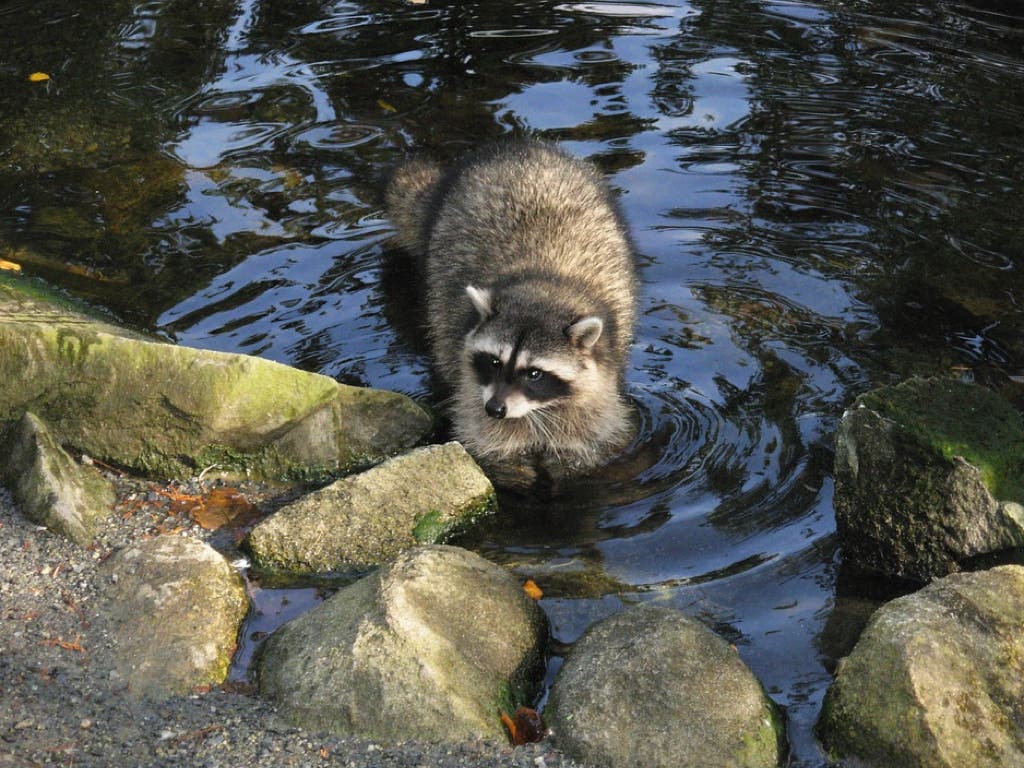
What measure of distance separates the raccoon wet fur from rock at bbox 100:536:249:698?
1.46m

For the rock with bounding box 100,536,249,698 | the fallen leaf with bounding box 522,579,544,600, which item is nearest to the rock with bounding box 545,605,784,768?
the fallen leaf with bounding box 522,579,544,600

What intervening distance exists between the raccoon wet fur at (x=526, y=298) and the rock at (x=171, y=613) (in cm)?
→ 146

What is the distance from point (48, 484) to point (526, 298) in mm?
2080

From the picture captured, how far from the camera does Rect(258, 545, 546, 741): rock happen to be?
129 inches

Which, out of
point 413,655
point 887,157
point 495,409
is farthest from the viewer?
point 887,157

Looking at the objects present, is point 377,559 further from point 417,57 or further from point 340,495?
point 417,57

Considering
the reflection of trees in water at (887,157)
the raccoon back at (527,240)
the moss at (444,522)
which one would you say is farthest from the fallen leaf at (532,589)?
the reflection of trees in water at (887,157)

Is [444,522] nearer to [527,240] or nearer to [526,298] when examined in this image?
[526,298]

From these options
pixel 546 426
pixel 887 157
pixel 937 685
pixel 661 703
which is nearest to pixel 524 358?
pixel 546 426

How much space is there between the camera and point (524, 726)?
11.1 ft

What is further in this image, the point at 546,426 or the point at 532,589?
the point at 546,426

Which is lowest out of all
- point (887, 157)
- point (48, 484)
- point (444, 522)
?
point (887, 157)

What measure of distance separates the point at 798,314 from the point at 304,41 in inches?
188

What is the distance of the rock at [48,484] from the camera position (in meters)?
3.96
